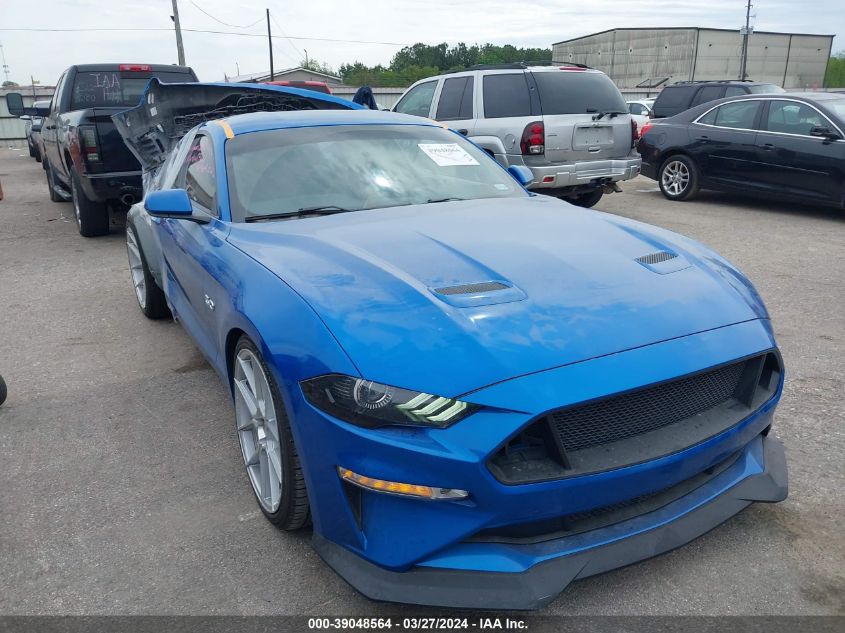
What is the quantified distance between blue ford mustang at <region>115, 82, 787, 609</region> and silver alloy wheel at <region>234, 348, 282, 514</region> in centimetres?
1

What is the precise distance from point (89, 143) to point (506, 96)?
15.8 ft

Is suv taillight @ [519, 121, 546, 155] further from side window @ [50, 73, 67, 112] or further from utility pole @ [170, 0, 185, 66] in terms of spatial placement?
utility pole @ [170, 0, 185, 66]

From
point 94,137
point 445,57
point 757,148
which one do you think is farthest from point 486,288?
point 445,57

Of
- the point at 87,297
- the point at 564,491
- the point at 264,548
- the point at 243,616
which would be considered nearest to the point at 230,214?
the point at 264,548

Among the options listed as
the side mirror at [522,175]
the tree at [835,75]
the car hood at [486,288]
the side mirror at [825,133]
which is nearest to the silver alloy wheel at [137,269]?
the car hood at [486,288]

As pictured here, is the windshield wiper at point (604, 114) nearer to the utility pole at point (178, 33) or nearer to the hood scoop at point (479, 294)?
the hood scoop at point (479, 294)

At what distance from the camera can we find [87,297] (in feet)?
19.2

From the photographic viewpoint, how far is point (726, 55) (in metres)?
67.4

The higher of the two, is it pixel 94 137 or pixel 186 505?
pixel 94 137

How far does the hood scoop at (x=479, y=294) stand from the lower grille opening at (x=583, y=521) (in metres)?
0.68

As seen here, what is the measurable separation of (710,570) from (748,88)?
42.8 feet

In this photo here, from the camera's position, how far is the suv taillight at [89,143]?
7168 millimetres

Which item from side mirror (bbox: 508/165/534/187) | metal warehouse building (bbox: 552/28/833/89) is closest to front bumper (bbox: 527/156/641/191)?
side mirror (bbox: 508/165/534/187)

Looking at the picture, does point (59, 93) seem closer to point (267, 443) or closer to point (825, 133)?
point (267, 443)
